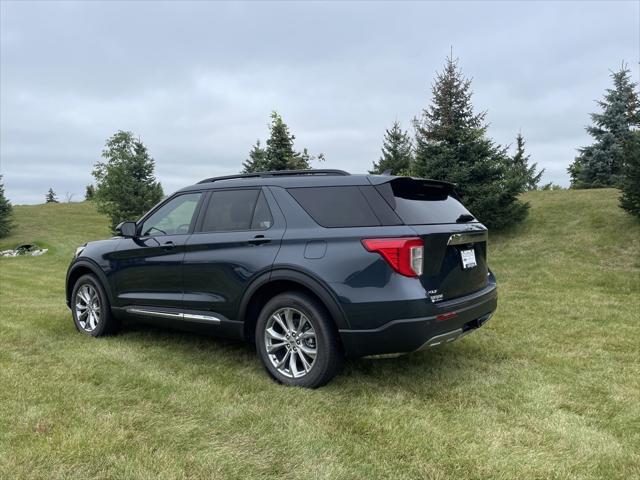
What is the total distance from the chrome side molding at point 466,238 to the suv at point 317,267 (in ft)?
0.04

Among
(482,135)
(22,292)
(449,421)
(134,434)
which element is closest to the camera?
(134,434)

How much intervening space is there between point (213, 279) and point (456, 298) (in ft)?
7.05

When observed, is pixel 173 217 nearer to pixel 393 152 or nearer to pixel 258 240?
pixel 258 240

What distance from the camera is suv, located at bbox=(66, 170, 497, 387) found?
3646 millimetres

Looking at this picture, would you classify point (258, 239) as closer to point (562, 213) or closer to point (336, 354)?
point (336, 354)

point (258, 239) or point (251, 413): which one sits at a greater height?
point (258, 239)

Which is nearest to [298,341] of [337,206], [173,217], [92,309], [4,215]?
[337,206]

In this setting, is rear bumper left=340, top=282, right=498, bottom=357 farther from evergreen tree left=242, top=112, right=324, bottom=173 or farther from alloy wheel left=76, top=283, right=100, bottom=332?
evergreen tree left=242, top=112, right=324, bottom=173

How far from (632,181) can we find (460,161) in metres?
4.12

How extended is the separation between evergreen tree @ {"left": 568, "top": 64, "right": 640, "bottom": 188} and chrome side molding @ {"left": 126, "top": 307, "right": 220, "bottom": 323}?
2272cm

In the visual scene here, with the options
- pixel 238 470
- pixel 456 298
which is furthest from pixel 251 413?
pixel 456 298

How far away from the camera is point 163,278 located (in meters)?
4.97

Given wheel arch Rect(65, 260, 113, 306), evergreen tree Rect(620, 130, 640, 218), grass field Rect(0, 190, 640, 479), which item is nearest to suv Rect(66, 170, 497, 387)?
grass field Rect(0, 190, 640, 479)

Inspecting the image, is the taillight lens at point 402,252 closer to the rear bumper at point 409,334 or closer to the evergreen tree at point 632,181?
the rear bumper at point 409,334
